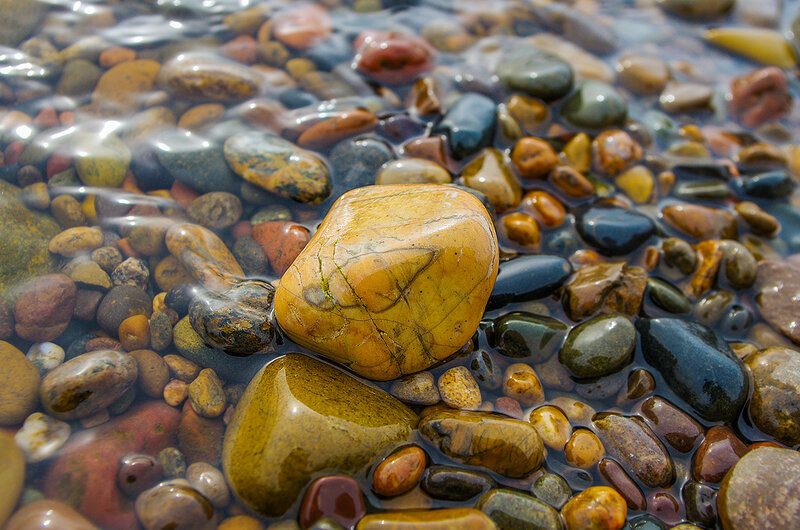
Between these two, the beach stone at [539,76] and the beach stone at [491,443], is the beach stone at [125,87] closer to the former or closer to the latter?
the beach stone at [539,76]

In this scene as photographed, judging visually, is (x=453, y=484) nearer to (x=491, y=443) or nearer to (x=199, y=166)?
(x=491, y=443)

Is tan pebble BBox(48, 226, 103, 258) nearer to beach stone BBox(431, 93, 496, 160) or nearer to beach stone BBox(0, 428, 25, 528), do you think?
beach stone BBox(0, 428, 25, 528)

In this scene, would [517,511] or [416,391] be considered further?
[416,391]

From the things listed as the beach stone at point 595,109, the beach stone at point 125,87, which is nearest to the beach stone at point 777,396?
the beach stone at point 595,109

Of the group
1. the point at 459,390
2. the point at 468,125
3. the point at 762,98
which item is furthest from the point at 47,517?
the point at 762,98

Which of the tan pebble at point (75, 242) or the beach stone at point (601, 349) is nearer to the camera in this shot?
the beach stone at point (601, 349)
